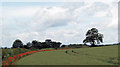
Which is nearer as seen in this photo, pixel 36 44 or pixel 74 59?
pixel 74 59

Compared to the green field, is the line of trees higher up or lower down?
higher up

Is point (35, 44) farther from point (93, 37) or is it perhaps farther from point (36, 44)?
point (93, 37)

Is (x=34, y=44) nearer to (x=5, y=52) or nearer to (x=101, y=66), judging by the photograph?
(x=5, y=52)

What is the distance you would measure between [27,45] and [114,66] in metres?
118

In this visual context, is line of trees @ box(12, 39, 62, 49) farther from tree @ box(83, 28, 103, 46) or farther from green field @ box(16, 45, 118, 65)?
green field @ box(16, 45, 118, 65)

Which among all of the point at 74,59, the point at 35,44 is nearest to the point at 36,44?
the point at 35,44

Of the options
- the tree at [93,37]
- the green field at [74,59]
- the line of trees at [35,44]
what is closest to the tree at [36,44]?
the line of trees at [35,44]

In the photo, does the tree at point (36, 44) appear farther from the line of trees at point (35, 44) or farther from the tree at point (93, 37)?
the tree at point (93, 37)

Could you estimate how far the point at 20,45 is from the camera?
132m

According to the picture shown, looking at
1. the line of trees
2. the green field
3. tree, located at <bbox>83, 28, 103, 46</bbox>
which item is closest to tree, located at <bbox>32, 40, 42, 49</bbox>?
the line of trees

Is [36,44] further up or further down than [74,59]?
further up

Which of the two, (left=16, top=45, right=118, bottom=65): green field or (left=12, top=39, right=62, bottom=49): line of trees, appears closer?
(left=16, top=45, right=118, bottom=65): green field

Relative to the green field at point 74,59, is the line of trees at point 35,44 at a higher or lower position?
higher

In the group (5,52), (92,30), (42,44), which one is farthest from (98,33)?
(5,52)
